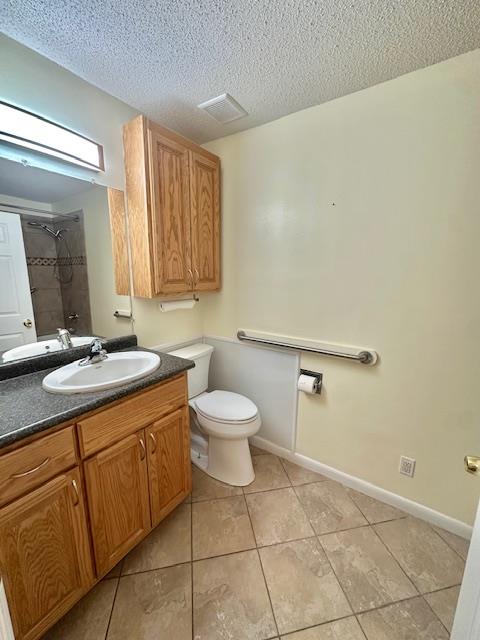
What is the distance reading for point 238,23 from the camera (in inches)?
40.2

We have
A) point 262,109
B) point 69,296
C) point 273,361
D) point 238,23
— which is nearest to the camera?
point 238,23

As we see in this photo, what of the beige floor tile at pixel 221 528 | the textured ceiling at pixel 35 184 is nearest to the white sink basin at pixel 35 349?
the textured ceiling at pixel 35 184

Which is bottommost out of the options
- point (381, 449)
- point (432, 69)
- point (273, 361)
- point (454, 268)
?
point (381, 449)

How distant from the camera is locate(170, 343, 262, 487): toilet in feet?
5.34

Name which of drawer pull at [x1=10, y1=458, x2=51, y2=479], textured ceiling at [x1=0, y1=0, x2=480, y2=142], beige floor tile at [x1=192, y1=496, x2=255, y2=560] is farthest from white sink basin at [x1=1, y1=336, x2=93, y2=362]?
textured ceiling at [x1=0, y1=0, x2=480, y2=142]

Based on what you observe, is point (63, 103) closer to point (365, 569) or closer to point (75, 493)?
point (75, 493)

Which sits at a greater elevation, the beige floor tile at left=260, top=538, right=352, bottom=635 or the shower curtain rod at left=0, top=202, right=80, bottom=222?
the shower curtain rod at left=0, top=202, right=80, bottom=222

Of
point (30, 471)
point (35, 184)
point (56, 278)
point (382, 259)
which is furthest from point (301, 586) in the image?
point (35, 184)

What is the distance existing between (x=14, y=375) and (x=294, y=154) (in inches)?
76.7

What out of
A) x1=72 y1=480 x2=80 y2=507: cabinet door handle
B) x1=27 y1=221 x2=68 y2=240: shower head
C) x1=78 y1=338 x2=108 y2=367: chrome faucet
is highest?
x1=27 y1=221 x2=68 y2=240: shower head

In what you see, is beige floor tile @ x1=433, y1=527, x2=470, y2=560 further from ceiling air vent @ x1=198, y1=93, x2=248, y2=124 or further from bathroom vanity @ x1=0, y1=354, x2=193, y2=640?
ceiling air vent @ x1=198, y1=93, x2=248, y2=124

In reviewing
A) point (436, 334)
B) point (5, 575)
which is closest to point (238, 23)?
point (436, 334)

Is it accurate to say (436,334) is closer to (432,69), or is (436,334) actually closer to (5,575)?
(432,69)

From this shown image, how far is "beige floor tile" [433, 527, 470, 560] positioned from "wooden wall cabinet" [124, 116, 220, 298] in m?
2.02
